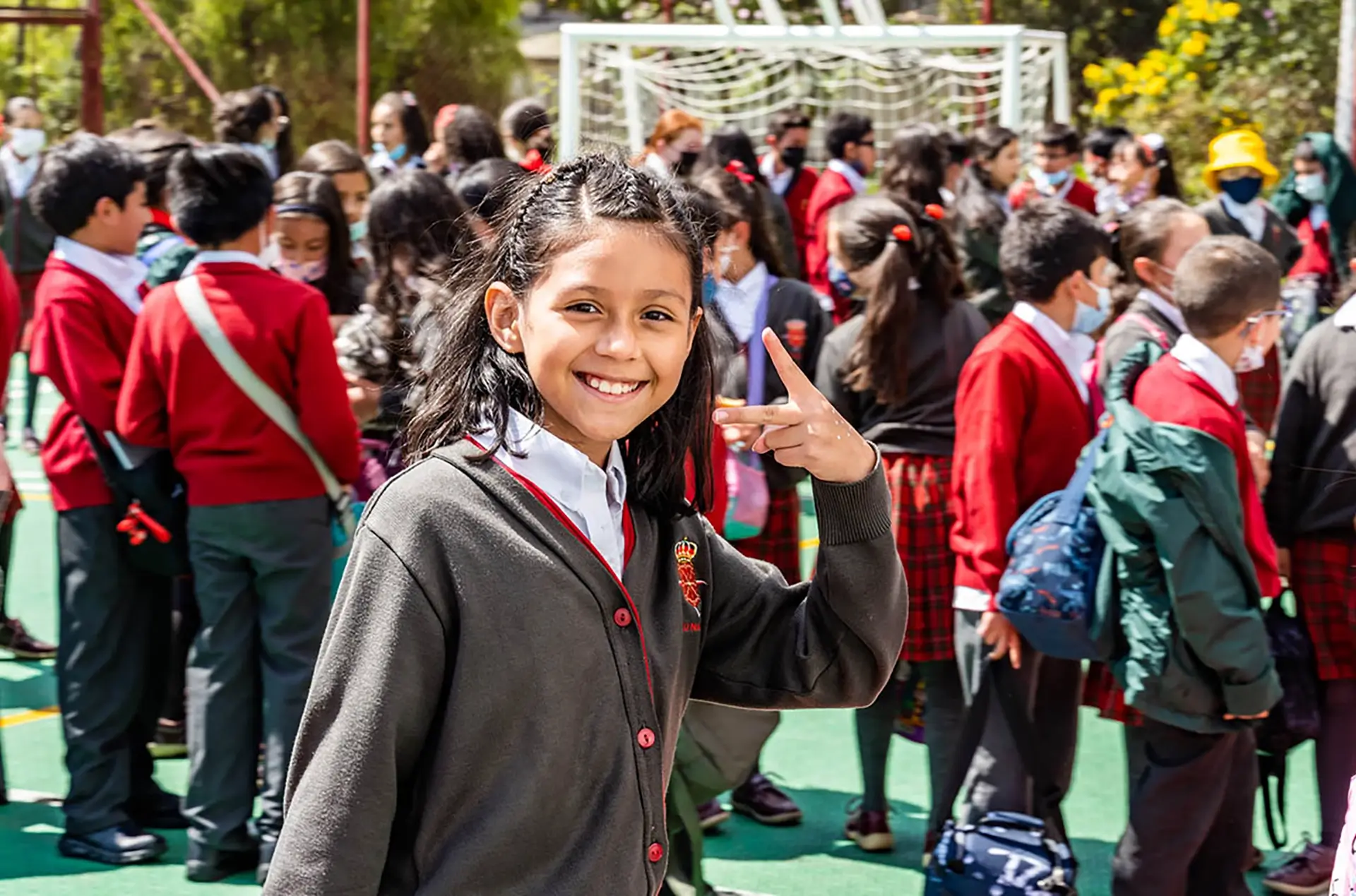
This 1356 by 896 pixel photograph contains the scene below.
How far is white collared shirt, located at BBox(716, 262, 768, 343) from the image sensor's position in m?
4.68

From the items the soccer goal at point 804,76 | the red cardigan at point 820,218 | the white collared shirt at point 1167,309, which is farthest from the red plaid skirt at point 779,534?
the soccer goal at point 804,76

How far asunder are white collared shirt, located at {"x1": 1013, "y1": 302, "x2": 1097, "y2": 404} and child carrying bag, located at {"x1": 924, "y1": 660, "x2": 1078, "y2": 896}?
88cm

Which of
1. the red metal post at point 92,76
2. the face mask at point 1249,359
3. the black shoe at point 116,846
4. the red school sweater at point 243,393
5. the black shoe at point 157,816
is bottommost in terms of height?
the black shoe at point 157,816

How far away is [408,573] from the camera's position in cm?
190

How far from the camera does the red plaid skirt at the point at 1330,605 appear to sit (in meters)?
4.27

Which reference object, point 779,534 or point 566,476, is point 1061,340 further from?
point 566,476

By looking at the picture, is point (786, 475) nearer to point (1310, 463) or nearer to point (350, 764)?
point (1310, 463)

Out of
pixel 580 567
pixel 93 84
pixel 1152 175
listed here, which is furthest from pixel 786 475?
pixel 93 84

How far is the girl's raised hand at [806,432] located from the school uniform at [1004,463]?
214cm

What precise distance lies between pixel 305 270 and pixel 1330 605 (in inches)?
118

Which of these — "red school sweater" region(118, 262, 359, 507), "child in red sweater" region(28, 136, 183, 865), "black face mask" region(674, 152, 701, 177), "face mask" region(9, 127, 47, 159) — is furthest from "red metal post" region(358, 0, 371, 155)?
"red school sweater" region(118, 262, 359, 507)

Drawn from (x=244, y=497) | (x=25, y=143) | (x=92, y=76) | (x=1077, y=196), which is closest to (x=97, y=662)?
(x=244, y=497)

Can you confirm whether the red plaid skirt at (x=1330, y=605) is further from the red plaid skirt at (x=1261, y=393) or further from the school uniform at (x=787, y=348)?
the red plaid skirt at (x=1261, y=393)

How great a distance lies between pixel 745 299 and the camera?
4.79 m
